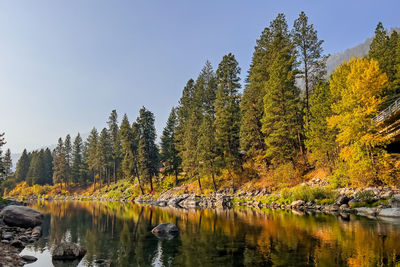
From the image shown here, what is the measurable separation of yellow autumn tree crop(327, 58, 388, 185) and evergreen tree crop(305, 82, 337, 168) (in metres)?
3.58

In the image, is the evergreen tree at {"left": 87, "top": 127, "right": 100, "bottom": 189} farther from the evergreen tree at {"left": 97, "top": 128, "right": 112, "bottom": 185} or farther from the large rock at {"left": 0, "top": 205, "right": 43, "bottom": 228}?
the large rock at {"left": 0, "top": 205, "right": 43, "bottom": 228}

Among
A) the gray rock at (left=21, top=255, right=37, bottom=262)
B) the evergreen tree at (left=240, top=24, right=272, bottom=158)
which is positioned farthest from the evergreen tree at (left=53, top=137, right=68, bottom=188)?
the gray rock at (left=21, top=255, right=37, bottom=262)

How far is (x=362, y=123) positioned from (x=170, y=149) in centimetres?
4282

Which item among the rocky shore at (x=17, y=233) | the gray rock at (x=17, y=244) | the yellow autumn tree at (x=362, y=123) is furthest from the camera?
the yellow autumn tree at (x=362, y=123)

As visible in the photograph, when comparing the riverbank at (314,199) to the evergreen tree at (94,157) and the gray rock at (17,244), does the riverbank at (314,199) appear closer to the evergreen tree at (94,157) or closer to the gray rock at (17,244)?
the gray rock at (17,244)

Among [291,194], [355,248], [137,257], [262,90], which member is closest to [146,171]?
[262,90]

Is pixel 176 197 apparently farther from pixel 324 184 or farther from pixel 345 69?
pixel 345 69

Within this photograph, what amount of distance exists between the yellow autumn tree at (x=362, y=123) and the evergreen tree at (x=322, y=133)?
11.7 ft

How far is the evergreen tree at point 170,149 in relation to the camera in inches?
2339

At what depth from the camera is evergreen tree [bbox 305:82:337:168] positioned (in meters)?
31.7

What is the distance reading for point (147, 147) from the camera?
61.3 metres

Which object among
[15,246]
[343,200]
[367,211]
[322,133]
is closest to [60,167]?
[15,246]

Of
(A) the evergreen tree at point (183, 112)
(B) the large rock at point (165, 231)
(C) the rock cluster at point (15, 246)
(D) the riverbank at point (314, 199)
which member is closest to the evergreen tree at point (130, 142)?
(A) the evergreen tree at point (183, 112)

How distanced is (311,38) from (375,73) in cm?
1566
